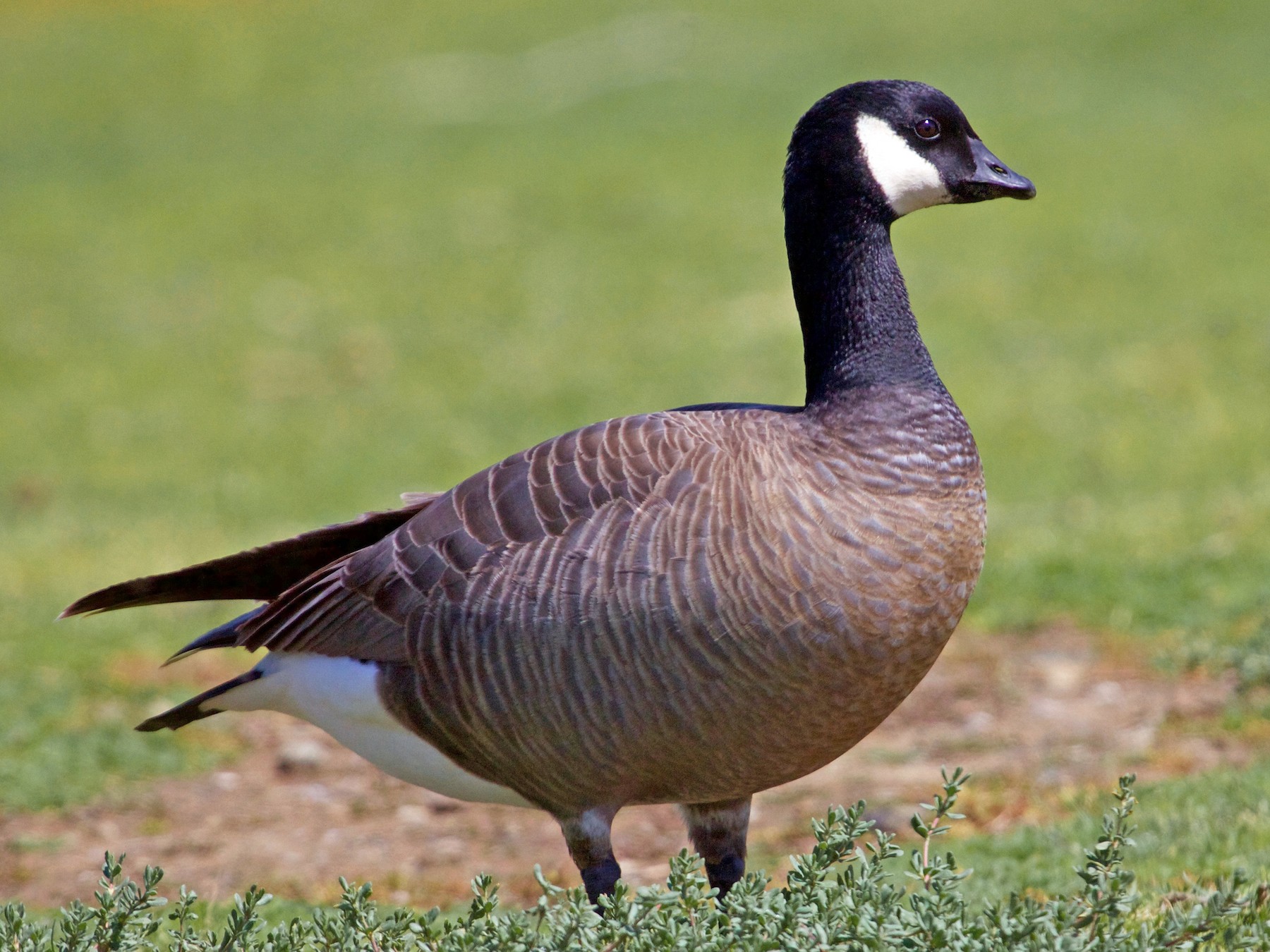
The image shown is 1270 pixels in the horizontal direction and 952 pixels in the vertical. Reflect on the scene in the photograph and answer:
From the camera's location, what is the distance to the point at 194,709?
185 inches

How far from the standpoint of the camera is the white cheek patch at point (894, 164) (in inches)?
165

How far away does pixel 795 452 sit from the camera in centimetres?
396

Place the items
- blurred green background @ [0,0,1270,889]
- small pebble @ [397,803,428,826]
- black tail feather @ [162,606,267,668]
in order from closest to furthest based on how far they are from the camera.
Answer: black tail feather @ [162,606,267,668], small pebble @ [397,803,428,826], blurred green background @ [0,0,1270,889]

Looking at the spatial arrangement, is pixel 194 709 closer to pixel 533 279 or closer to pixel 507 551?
pixel 507 551

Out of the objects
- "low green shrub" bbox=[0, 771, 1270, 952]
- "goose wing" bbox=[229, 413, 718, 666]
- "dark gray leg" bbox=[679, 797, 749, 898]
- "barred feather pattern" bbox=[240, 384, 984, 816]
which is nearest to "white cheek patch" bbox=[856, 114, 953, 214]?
"barred feather pattern" bbox=[240, 384, 984, 816]

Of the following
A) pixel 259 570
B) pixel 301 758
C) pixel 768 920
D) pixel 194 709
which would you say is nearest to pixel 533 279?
pixel 301 758

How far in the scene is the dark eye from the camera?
4.21 meters

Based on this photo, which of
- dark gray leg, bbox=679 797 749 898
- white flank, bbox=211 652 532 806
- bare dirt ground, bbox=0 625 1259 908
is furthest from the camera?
bare dirt ground, bbox=0 625 1259 908

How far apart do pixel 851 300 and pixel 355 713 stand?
1.86 meters

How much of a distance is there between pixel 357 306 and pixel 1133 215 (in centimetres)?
823

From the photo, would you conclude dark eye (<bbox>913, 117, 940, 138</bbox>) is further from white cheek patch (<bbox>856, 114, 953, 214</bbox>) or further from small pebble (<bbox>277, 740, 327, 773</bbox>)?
small pebble (<bbox>277, 740, 327, 773</bbox>)

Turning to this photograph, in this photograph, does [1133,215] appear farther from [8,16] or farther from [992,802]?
[8,16]

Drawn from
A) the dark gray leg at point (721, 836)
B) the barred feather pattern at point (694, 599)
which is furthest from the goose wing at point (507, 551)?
the dark gray leg at point (721, 836)

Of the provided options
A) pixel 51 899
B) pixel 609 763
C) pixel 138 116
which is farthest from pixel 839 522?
pixel 138 116
